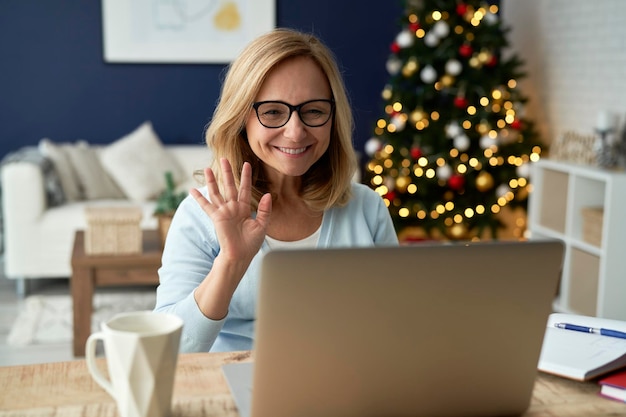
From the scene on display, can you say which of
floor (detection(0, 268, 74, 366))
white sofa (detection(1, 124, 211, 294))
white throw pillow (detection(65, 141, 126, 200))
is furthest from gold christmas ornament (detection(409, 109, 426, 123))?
floor (detection(0, 268, 74, 366))

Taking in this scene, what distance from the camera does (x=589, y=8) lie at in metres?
4.59

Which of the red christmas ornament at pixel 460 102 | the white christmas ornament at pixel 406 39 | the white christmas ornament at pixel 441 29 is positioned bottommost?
Answer: the red christmas ornament at pixel 460 102

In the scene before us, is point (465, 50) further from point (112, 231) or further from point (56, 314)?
point (56, 314)

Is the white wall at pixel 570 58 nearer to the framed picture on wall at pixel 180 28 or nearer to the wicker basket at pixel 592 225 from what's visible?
the wicker basket at pixel 592 225

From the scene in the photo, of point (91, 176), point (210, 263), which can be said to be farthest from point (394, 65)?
point (210, 263)

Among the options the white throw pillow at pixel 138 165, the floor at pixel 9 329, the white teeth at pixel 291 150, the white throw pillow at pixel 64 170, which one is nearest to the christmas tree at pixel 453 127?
the white throw pillow at pixel 138 165

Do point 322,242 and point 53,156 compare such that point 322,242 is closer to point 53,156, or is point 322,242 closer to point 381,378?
point 381,378

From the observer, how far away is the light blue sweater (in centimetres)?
140

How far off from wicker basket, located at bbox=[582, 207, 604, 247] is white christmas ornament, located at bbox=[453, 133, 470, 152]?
91 centimetres

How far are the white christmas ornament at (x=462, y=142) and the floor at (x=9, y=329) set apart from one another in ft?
7.80

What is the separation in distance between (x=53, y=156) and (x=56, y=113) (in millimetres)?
702

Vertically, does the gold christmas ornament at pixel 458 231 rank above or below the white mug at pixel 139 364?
below

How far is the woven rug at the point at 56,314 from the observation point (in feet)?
11.9

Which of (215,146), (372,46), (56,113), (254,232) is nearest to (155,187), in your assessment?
(56,113)
